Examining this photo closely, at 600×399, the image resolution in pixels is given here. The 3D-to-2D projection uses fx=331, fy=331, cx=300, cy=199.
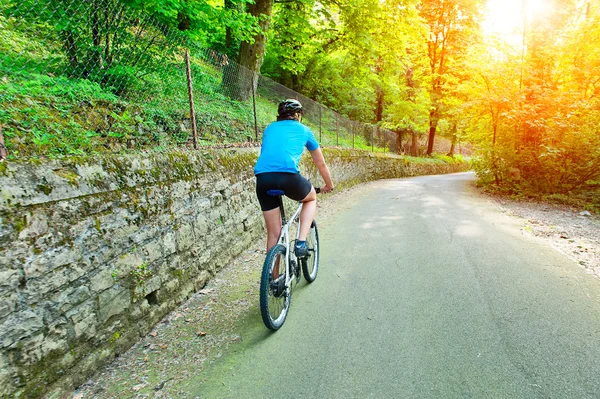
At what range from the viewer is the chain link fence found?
2916 millimetres

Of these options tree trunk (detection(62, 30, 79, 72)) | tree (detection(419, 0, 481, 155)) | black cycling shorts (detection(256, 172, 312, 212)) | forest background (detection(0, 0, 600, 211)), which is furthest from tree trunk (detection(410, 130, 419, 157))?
tree trunk (detection(62, 30, 79, 72))

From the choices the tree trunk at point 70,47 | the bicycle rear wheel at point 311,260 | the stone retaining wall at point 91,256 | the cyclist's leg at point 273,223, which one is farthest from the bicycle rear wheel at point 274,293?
the tree trunk at point 70,47

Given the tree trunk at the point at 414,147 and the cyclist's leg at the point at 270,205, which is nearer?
the cyclist's leg at the point at 270,205

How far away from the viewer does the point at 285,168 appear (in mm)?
3180

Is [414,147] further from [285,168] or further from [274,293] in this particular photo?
[274,293]

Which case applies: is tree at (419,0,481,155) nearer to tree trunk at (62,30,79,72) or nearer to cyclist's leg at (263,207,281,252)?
cyclist's leg at (263,207,281,252)

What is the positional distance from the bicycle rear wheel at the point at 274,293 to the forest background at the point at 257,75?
2129 millimetres

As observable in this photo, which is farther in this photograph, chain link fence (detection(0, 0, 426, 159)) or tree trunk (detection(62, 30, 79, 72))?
tree trunk (detection(62, 30, 79, 72))

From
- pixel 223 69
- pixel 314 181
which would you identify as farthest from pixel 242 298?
pixel 314 181

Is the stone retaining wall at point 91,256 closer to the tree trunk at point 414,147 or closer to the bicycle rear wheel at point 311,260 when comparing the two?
the bicycle rear wheel at point 311,260

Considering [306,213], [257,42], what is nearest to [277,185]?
[306,213]

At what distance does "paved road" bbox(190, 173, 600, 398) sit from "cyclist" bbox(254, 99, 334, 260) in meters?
0.86

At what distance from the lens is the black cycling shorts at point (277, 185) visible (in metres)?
3.18

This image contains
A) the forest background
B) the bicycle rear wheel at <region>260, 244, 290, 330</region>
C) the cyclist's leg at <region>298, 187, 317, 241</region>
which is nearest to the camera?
the bicycle rear wheel at <region>260, 244, 290, 330</region>
